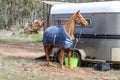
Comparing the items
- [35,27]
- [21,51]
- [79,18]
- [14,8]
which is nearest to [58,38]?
[79,18]

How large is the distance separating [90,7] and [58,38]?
5.45ft

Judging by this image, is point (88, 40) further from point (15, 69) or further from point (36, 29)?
point (36, 29)

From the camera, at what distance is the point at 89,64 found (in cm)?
1339

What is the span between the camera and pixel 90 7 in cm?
1280

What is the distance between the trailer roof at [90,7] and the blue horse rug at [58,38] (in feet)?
4.10

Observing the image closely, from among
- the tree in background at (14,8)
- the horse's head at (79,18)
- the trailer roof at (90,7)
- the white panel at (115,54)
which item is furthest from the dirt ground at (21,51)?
the tree in background at (14,8)

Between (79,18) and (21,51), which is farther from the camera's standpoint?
(21,51)

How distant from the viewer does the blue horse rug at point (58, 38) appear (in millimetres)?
11984

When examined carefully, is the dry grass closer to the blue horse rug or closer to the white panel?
the white panel

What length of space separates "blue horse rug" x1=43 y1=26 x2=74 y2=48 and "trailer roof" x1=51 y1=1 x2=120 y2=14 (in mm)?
1248

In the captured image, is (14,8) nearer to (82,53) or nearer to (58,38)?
(82,53)

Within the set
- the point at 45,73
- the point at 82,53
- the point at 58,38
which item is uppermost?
the point at 58,38

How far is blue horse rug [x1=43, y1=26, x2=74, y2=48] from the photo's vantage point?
39.3ft

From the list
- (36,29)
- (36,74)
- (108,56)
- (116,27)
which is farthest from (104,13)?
(36,29)
